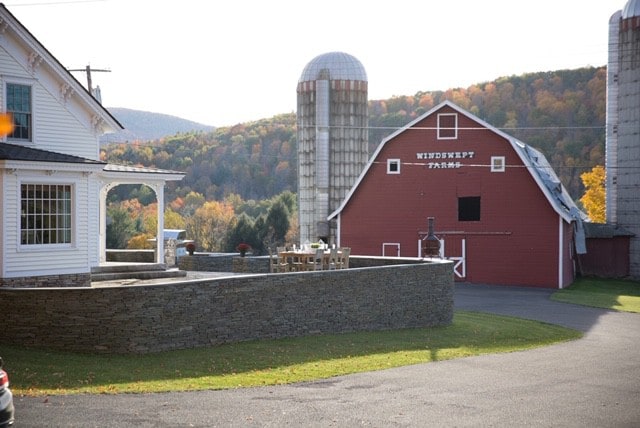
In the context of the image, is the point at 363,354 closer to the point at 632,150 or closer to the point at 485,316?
the point at 485,316

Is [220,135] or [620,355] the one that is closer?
[620,355]

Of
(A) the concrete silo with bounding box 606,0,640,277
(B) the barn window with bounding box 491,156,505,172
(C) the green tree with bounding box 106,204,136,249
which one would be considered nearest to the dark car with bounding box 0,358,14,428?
(B) the barn window with bounding box 491,156,505,172

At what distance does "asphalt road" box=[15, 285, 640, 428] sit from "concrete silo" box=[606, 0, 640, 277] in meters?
33.1

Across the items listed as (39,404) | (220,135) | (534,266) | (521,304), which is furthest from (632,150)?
(220,135)

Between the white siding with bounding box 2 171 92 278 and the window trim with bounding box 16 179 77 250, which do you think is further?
the window trim with bounding box 16 179 77 250

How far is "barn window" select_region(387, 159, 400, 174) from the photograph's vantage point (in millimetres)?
46531

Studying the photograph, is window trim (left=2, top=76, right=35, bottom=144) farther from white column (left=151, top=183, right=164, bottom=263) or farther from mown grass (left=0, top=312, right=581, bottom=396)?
mown grass (left=0, top=312, right=581, bottom=396)

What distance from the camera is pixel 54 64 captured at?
2459 cm

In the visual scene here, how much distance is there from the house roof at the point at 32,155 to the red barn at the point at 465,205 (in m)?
24.1

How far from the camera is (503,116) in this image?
114m

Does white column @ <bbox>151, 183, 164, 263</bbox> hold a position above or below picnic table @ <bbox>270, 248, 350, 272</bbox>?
above

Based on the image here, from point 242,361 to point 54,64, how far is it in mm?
10064

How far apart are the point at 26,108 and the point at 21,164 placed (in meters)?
2.75

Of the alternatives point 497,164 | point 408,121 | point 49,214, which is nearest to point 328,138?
point 497,164
